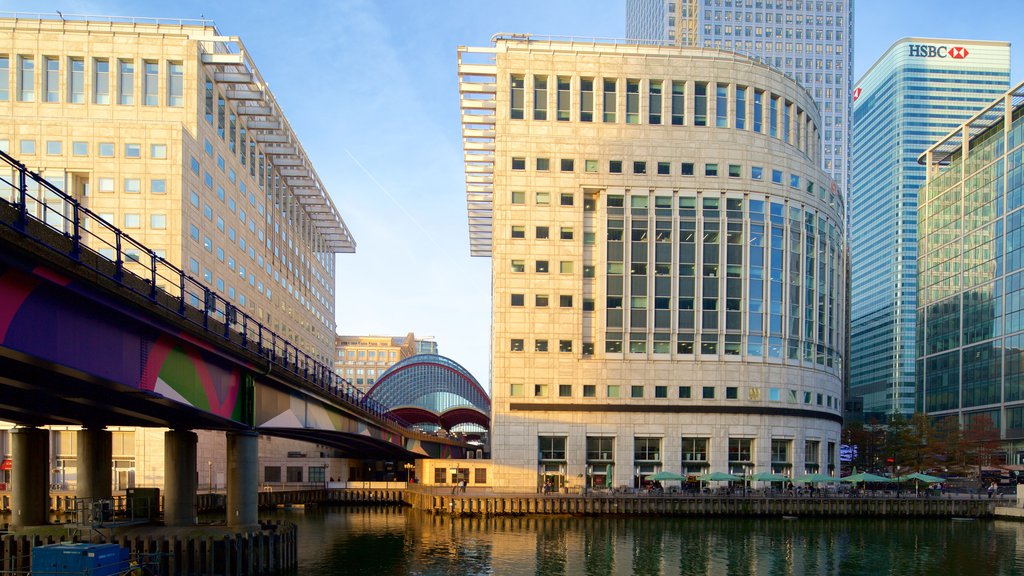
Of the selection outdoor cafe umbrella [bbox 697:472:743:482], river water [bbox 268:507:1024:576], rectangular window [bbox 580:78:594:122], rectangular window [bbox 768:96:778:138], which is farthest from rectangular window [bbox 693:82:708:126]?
river water [bbox 268:507:1024:576]

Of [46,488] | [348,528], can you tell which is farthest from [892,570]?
[46,488]

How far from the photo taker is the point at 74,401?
38250mm

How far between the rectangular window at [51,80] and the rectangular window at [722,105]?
249ft

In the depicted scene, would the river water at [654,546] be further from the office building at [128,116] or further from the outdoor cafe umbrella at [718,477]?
the office building at [128,116]

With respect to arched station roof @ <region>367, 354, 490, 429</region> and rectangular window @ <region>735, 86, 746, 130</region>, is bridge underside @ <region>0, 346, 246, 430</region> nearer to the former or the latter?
rectangular window @ <region>735, 86, 746, 130</region>

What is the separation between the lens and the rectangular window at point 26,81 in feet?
301

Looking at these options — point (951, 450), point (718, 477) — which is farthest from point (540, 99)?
point (951, 450)

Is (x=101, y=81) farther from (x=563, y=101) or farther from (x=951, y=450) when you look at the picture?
(x=951, y=450)

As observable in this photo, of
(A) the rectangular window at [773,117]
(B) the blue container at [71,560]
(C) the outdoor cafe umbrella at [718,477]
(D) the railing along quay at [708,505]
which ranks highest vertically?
(A) the rectangular window at [773,117]

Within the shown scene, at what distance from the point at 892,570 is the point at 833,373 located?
203ft

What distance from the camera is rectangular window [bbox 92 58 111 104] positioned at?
306 feet

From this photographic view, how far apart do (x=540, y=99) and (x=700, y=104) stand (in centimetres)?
1967

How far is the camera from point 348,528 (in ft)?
251

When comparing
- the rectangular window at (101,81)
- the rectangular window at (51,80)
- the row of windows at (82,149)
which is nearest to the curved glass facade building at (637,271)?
the row of windows at (82,149)
